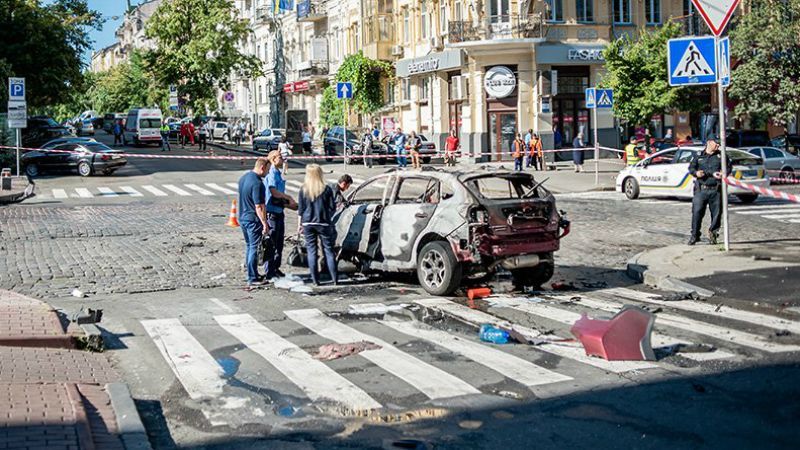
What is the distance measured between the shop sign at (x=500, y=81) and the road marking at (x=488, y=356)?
116 feet

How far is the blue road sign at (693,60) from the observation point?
15.1m

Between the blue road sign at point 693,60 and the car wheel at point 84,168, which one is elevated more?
the blue road sign at point 693,60

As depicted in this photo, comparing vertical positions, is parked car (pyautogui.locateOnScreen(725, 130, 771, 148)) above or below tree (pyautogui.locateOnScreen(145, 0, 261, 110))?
below

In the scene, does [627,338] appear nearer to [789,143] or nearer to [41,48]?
[789,143]

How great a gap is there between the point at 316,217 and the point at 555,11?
3407 cm

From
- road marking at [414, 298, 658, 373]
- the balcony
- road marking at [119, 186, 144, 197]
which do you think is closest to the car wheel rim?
road marking at [414, 298, 658, 373]

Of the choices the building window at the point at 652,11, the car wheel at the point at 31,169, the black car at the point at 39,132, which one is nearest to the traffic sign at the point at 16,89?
the car wheel at the point at 31,169

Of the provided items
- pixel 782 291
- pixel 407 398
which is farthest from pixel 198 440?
pixel 782 291

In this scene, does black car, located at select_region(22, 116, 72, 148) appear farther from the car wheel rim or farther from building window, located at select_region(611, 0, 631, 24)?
the car wheel rim

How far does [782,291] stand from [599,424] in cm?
647

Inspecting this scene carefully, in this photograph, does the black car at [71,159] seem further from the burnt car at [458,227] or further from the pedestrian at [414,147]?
the burnt car at [458,227]

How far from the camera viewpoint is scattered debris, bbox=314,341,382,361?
9156mm

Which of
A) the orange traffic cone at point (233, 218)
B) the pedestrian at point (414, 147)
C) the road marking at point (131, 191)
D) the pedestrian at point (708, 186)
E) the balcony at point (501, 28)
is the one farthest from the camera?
the balcony at point (501, 28)

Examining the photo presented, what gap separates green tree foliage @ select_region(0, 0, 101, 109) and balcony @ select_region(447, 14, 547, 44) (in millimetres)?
19500
